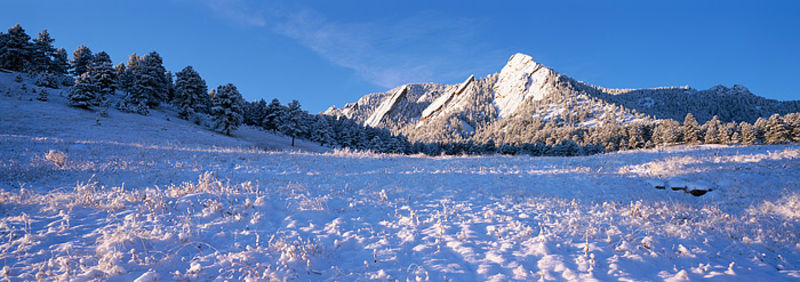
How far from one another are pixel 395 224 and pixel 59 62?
82.1m

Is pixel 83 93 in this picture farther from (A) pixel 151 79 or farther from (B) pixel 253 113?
(B) pixel 253 113

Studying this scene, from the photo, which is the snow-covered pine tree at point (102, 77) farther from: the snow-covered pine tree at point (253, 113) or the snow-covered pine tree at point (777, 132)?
the snow-covered pine tree at point (777, 132)

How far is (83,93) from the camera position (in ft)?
110

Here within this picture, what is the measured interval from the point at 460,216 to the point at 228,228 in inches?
197

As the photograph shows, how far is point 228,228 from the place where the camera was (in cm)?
556

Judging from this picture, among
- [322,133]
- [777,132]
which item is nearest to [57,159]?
[322,133]

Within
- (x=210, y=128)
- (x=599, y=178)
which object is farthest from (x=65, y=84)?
(x=599, y=178)

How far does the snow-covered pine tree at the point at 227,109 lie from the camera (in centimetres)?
4078

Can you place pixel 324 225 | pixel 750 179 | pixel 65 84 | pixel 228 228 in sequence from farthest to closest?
pixel 65 84 → pixel 750 179 → pixel 324 225 → pixel 228 228

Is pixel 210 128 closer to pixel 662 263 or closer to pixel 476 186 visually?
pixel 476 186

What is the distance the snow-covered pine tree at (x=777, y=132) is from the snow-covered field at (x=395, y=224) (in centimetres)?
7890

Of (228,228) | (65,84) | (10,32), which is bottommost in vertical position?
(228,228)

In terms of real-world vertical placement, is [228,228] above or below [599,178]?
below

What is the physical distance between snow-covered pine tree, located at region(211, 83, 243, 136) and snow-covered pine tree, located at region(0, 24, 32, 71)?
35.7 meters
